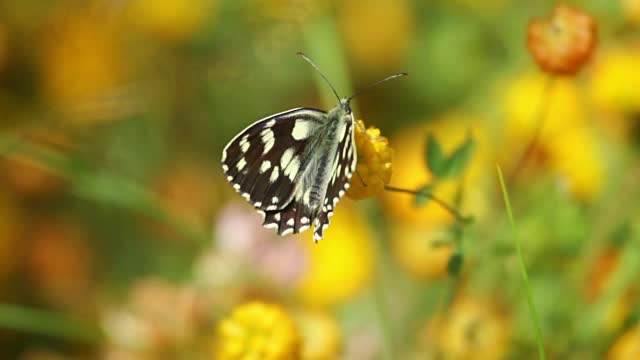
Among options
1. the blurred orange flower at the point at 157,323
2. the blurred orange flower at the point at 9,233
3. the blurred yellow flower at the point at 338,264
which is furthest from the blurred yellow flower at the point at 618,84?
the blurred orange flower at the point at 9,233

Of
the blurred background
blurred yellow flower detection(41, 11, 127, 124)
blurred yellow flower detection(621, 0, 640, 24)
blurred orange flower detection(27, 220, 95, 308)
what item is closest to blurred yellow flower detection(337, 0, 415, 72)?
the blurred background

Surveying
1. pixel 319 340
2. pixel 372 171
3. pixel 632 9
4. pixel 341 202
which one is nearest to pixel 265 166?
pixel 372 171

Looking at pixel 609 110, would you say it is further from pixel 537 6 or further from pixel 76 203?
pixel 76 203

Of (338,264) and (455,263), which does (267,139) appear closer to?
(455,263)

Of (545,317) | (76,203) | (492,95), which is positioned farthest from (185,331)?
(492,95)

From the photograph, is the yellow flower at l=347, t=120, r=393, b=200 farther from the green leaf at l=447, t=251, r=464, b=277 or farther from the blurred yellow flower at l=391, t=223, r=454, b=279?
the blurred yellow flower at l=391, t=223, r=454, b=279

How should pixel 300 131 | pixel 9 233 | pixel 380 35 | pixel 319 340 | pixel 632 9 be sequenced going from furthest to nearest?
pixel 380 35 → pixel 9 233 → pixel 632 9 → pixel 319 340 → pixel 300 131

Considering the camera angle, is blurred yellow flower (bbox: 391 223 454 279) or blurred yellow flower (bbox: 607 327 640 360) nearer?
blurred yellow flower (bbox: 607 327 640 360)

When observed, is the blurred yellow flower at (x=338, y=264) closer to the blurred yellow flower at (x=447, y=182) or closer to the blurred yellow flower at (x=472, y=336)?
the blurred yellow flower at (x=447, y=182)
